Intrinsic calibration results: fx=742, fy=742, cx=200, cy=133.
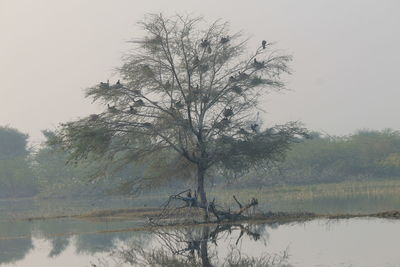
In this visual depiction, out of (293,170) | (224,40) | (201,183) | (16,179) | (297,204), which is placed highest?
(224,40)

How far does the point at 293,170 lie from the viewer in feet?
288

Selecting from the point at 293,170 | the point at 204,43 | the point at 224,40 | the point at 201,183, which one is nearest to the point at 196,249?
the point at 201,183

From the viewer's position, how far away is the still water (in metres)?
19.3

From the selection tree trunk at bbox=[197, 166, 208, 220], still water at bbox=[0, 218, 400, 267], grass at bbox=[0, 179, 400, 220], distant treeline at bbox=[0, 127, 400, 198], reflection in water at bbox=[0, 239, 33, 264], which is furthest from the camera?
distant treeline at bbox=[0, 127, 400, 198]

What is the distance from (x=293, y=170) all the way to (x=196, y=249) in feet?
217

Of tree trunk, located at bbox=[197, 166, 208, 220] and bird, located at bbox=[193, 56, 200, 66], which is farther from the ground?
bird, located at bbox=[193, 56, 200, 66]

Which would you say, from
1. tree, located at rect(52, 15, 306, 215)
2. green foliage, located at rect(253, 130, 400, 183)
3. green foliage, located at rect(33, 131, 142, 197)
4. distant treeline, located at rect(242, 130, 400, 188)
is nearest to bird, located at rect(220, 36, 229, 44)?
tree, located at rect(52, 15, 306, 215)

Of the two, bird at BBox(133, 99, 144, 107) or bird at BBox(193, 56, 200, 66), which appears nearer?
bird at BBox(133, 99, 144, 107)

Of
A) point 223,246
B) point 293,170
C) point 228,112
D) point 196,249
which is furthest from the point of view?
point 293,170

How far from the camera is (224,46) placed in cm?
3531

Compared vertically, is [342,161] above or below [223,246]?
above

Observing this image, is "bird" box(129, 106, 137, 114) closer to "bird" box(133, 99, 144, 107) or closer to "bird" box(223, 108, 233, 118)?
"bird" box(133, 99, 144, 107)

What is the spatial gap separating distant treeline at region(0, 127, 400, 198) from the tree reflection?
42.3m

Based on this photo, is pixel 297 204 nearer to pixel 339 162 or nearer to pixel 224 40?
pixel 224 40
